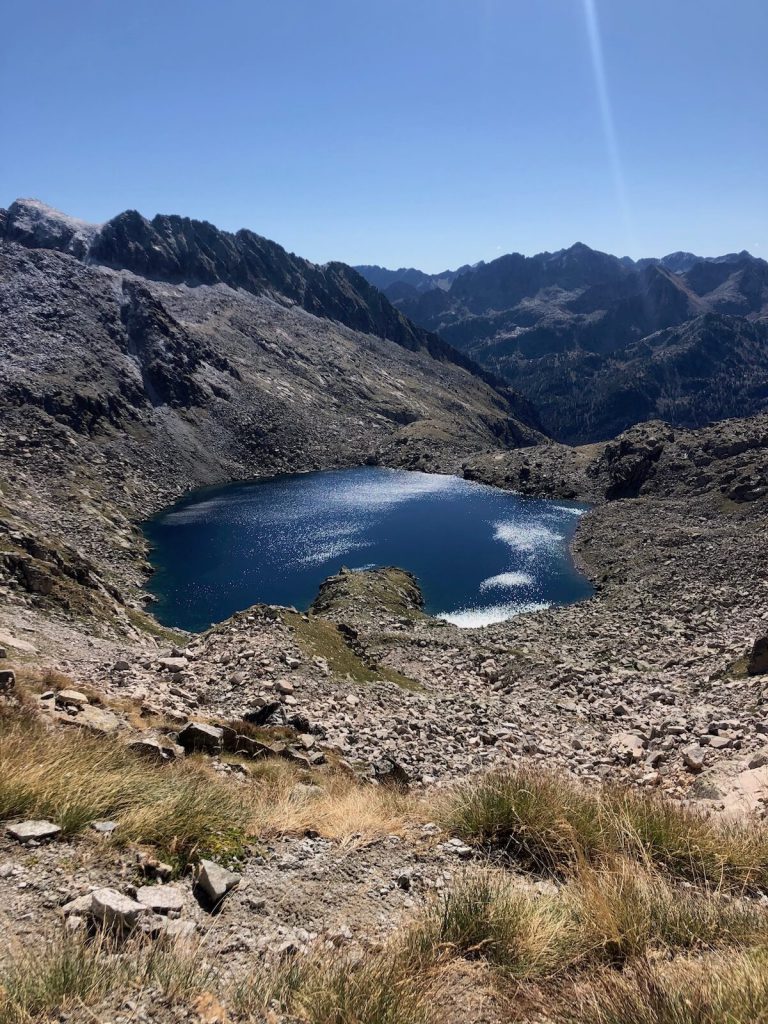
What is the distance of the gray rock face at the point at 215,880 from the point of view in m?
5.70

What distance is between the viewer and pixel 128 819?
6.34 metres

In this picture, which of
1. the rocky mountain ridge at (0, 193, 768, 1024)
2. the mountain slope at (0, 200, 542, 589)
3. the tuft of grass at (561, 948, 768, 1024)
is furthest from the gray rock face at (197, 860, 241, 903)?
the mountain slope at (0, 200, 542, 589)

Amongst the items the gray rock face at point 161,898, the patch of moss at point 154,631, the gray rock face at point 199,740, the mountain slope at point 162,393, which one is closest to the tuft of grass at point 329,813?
the gray rock face at point 161,898

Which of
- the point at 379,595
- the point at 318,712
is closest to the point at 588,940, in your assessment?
the point at 318,712

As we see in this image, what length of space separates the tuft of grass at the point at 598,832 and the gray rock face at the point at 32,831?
4607 mm

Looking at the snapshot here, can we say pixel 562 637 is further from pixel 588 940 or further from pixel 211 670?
pixel 588 940

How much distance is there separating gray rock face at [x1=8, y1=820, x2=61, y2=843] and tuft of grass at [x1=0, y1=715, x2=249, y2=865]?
10cm

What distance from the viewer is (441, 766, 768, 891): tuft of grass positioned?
6.33 meters

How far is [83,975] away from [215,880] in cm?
193

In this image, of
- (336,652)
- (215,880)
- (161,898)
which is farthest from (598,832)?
(336,652)

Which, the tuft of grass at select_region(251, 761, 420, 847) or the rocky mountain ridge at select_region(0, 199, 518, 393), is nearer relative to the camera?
the tuft of grass at select_region(251, 761, 420, 847)

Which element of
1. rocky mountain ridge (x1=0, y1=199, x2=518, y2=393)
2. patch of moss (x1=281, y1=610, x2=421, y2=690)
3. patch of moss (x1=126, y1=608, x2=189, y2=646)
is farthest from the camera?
rocky mountain ridge (x1=0, y1=199, x2=518, y2=393)

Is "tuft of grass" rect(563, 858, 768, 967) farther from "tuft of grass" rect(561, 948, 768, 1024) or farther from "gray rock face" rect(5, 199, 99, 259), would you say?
"gray rock face" rect(5, 199, 99, 259)

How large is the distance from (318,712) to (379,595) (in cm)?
2803
